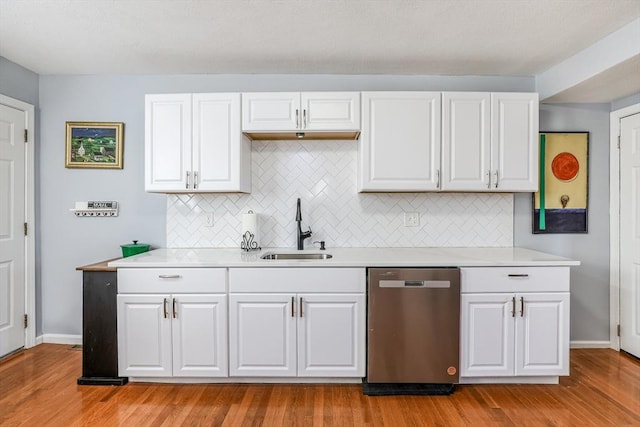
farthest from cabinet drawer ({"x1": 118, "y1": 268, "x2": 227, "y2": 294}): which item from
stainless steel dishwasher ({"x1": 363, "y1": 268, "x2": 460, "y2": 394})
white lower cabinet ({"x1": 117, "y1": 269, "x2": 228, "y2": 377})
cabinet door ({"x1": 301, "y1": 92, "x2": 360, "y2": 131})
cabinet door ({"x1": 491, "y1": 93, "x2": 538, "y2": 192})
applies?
cabinet door ({"x1": 491, "y1": 93, "x2": 538, "y2": 192})

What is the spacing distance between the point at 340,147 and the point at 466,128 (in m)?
1.00

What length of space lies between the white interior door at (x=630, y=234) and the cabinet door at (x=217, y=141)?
3.17m

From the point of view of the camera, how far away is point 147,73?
3.10m

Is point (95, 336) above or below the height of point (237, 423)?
above

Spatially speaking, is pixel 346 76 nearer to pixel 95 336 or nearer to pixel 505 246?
pixel 505 246

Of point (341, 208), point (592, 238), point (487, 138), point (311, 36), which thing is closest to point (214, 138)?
point (311, 36)

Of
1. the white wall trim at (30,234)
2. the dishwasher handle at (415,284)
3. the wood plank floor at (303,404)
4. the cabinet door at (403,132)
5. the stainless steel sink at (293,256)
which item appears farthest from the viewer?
the white wall trim at (30,234)

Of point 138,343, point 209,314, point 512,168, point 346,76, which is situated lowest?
point 138,343

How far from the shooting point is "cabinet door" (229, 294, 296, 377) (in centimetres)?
241

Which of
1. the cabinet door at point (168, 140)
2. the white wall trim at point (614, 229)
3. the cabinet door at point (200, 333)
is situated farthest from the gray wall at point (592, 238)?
the cabinet door at point (168, 140)

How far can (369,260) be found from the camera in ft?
7.93

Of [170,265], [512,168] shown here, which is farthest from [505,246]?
[170,265]

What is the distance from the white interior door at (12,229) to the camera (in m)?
2.90

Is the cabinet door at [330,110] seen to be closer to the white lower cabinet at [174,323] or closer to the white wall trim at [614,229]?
the white lower cabinet at [174,323]
